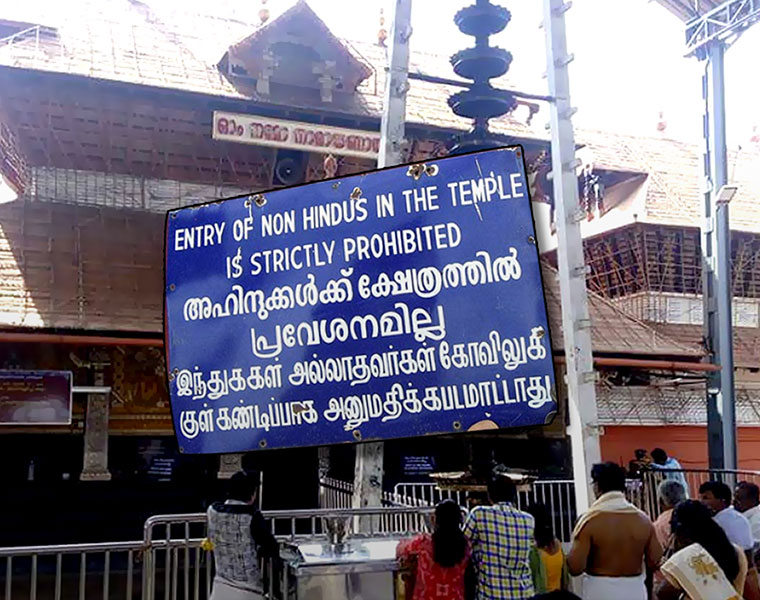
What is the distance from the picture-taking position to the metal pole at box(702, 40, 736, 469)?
1339 centimetres

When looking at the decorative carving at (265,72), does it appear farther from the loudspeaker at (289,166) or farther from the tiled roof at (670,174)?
the tiled roof at (670,174)

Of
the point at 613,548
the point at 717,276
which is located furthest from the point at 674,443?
the point at 613,548

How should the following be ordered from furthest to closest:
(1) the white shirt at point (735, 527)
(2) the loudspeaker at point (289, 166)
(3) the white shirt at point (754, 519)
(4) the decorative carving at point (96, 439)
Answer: (2) the loudspeaker at point (289, 166), (4) the decorative carving at point (96, 439), (3) the white shirt at point (754, 519), (1) the white shirt at point (735, 527)

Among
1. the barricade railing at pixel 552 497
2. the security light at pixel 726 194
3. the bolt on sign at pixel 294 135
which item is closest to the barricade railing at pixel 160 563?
the barricade railing at pixel 552 497

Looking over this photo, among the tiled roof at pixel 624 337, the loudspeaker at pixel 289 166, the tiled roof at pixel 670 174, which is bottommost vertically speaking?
the tiled roof at pixel 624 337

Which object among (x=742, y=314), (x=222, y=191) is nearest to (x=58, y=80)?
(x=222, y=191)

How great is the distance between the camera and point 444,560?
4.60m

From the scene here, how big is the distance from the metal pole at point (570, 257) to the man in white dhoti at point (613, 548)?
12.7 inches

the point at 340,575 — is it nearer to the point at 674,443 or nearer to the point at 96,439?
the point at 96,439

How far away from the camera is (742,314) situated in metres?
17.9

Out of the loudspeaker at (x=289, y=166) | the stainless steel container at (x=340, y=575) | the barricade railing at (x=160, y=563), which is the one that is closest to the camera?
the stainless steel container at (x=340, y=575)

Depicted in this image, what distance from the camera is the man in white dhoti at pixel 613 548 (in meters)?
4.68

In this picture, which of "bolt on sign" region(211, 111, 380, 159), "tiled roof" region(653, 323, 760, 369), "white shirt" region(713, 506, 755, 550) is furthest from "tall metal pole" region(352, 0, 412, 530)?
"tiled roof" region(653, 323, 760, 369)

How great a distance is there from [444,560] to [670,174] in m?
15.8
